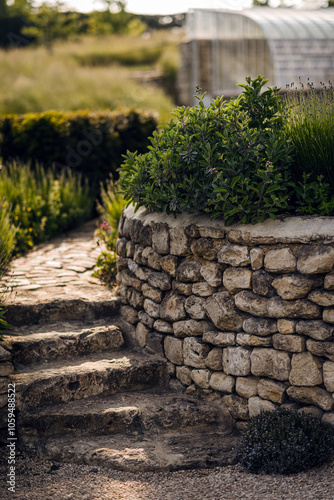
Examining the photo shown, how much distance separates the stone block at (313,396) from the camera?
322cm

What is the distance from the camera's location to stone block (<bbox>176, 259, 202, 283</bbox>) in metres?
3.70

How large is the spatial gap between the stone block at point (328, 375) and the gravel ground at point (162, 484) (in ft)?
1.53

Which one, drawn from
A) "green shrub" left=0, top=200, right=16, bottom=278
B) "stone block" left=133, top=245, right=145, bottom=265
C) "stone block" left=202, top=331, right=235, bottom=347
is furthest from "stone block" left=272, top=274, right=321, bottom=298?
"green shrub" left=0, top=200, right=16, bottom=278

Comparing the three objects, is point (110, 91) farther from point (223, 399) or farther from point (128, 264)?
point (223, 399)

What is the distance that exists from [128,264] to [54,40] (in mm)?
20077

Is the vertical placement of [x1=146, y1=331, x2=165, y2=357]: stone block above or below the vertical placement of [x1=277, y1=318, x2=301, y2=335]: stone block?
below

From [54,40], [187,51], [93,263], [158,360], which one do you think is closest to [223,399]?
[158,360]

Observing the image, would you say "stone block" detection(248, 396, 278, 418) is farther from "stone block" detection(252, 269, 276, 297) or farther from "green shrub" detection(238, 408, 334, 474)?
"stone block" detection(252, 269, 276, 297)

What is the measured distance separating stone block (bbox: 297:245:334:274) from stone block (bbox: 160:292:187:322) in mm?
990

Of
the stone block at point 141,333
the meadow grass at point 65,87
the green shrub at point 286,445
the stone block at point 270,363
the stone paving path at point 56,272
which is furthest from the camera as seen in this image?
the meadow grass at point 65,87

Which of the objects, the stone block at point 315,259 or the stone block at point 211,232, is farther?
the stone block at point 211,232

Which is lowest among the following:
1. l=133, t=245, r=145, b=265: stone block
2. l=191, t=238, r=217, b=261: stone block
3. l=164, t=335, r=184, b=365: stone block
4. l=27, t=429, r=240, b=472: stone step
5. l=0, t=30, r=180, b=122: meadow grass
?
l=27, t=429, r=240, b=472: stone step

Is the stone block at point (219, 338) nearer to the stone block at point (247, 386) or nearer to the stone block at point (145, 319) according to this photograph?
the stone block at point (247, 386)

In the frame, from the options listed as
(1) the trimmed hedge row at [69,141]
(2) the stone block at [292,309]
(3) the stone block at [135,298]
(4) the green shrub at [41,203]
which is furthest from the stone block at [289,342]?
(1) the trimmed hedge row at [69,141]
